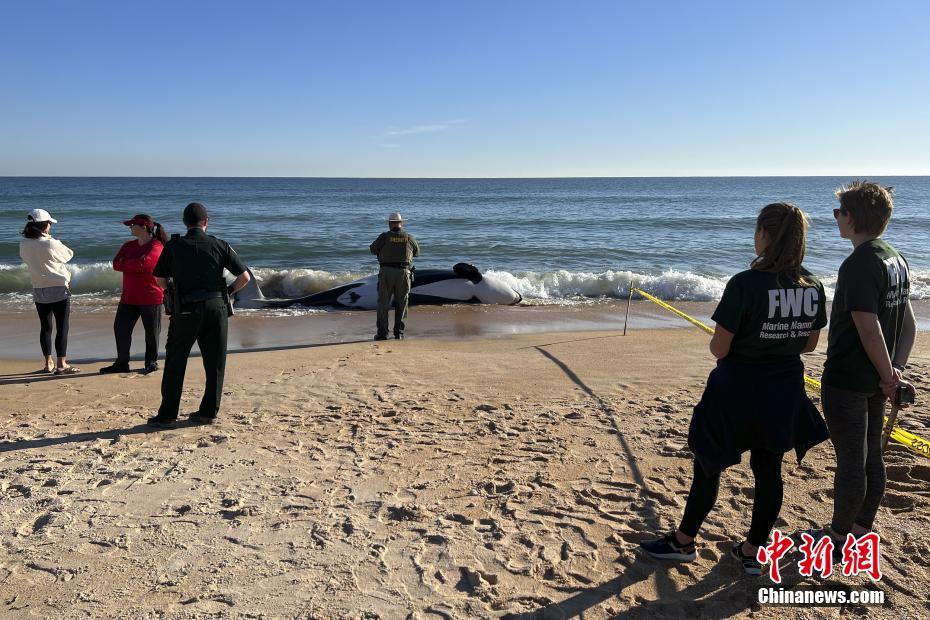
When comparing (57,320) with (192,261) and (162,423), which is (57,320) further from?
(192,261)

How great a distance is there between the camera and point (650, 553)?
11.6ft

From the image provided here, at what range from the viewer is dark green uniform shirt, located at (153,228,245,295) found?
5344 millimetres

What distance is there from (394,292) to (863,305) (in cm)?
773

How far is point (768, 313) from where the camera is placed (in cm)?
294

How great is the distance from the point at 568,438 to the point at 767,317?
2643mm

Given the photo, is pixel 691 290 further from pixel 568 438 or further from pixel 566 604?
pixel 566 604

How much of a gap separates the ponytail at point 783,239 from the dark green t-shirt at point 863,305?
30 centimetres

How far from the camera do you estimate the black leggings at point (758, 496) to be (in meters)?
3.18

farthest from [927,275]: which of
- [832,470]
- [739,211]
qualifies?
[739,211]

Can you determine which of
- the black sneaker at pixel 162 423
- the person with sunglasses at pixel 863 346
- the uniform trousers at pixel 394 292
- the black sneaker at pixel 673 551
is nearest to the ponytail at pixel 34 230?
the black sneaker at pixel 162 423

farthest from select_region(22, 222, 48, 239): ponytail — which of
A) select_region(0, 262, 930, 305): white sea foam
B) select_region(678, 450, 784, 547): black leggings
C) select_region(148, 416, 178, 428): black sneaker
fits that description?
select_region(0, 262, 930, 305): white sea foam

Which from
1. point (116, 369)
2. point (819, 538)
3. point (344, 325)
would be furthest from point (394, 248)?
point (819, 538)

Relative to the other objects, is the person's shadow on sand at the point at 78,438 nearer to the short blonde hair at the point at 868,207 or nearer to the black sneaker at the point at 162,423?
the black sneaker at the point at 162,423

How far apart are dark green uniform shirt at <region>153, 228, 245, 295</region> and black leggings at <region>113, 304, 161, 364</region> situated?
7.36ft
